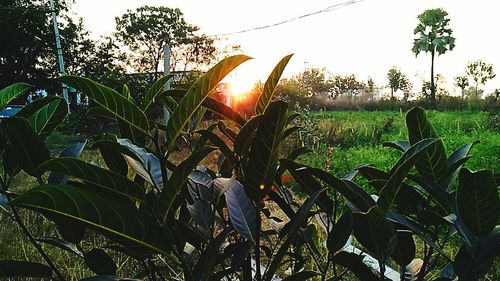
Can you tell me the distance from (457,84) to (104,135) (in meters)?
28.6

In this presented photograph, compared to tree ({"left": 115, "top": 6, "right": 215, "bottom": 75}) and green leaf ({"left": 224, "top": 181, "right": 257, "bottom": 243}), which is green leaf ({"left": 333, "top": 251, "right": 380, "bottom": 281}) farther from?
tree ({"left": 115, "top": 6, "right": 215, "bottom": 75})

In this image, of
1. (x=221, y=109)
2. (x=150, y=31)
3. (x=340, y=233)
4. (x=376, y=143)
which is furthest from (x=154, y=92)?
(x=150, y=31)

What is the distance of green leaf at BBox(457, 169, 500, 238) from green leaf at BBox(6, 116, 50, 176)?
1.61ft

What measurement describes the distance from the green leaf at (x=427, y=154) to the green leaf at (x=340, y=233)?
0.12m

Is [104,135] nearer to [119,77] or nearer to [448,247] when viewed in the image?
[448,247]

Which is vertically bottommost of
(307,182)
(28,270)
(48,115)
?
(28,270)

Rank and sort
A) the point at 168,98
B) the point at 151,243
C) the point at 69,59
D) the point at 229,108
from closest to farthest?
the point at 151,243 → the point at 229,108 → the point at 168,98 → the point at 69,59

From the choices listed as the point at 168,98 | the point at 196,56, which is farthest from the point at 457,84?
the point at 168,98

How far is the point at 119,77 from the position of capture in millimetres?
14102

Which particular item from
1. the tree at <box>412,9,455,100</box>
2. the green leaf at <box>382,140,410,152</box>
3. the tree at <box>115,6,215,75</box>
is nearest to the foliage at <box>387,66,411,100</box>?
the tree at <box>412,9,455,100</box>

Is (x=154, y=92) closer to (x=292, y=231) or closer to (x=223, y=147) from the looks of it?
(x=223, y=147)

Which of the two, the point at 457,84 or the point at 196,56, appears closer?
the point at 196,56

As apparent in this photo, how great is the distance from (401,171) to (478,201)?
80mm

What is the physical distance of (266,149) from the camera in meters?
0.53
